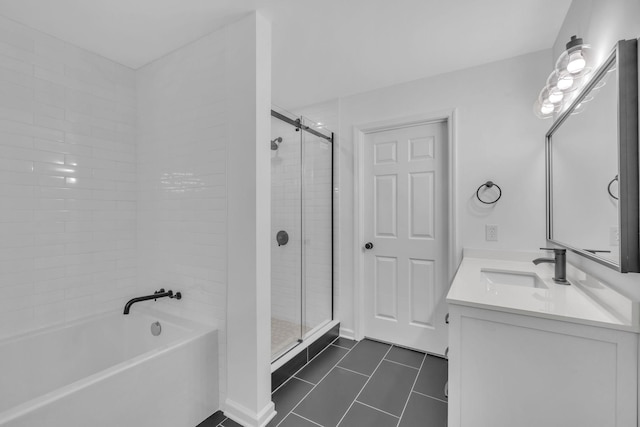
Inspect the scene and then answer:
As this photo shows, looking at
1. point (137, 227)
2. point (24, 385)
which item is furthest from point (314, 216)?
point (24, 385)

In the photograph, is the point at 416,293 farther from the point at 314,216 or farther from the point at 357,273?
the point at 314,216

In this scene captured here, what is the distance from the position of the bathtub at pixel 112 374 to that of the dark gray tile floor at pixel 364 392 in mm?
286

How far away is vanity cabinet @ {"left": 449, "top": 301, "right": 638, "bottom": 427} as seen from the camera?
3.14 ft

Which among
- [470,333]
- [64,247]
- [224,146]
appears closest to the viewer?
[470,333]

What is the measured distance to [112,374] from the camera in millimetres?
1284

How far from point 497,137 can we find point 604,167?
1.04m

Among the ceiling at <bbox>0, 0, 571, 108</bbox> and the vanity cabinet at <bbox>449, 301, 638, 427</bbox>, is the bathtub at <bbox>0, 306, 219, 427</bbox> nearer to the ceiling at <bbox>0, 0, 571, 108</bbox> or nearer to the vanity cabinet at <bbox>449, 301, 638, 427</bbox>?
the vanity cabinet at <bbox>449, 301, 638, 427</bbox>

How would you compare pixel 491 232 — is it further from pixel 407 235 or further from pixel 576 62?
pixel 576 62

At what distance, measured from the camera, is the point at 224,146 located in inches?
67.6

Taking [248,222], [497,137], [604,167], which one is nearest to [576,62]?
[604,167]

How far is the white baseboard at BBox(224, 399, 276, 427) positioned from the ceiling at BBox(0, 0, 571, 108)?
7.48 feet

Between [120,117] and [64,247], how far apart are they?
1015 millimetres

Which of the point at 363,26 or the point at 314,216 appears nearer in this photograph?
the point at 363,26

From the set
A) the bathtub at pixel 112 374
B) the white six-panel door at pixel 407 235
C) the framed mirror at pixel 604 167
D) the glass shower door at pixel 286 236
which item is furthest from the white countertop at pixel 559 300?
the bathtub at pixel 112 374
